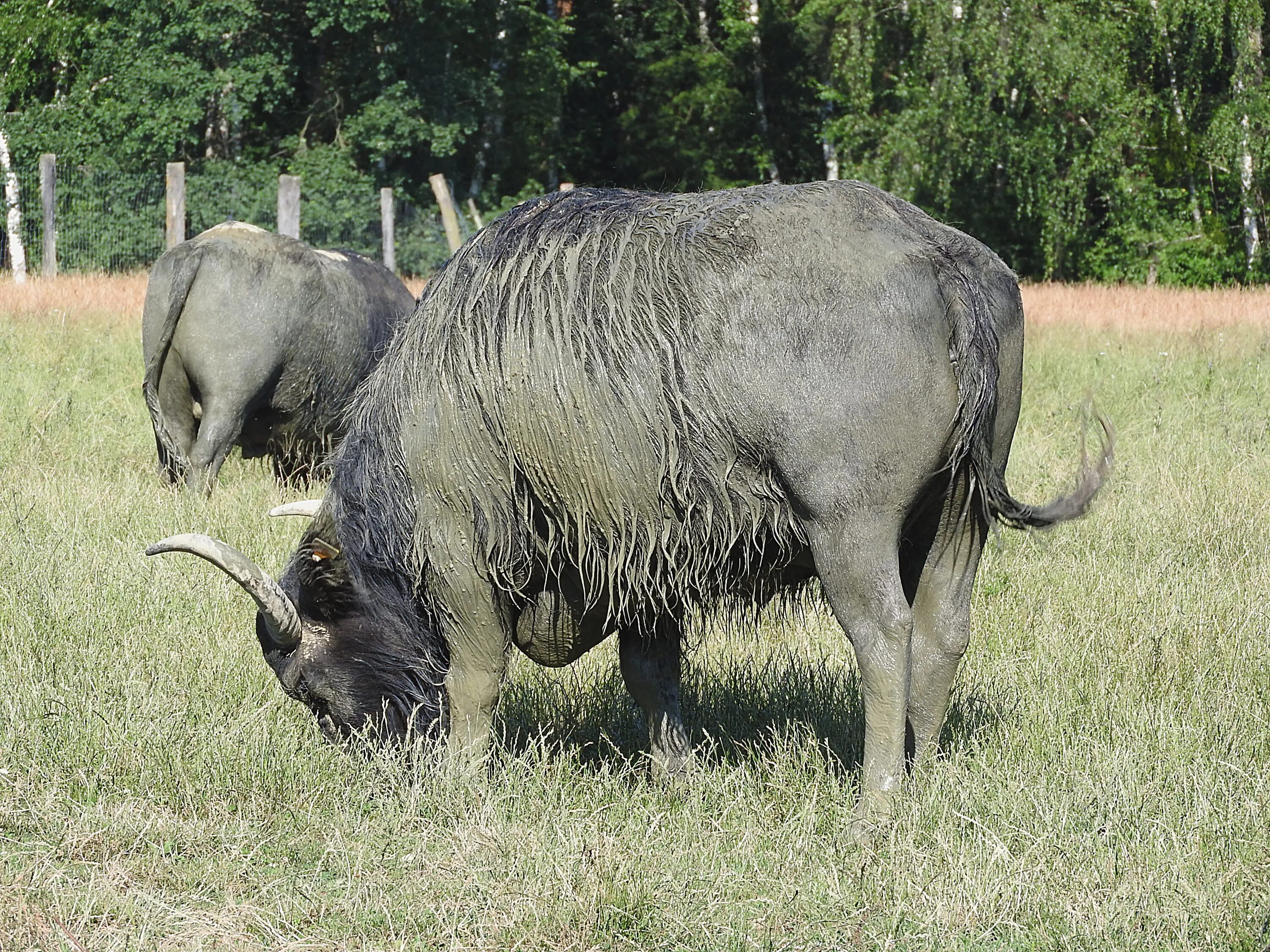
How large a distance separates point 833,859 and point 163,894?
1.78 metres

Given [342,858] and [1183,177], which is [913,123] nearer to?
[1183,177]

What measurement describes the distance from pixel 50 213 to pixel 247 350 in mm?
10696

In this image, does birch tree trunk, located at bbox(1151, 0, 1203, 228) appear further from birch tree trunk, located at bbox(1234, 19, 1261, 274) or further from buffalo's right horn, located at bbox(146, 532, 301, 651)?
buffalo's right horn, located at bbox(146, 532, 301, 651)

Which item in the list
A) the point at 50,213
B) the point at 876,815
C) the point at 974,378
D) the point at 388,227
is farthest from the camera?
the point at 388,227

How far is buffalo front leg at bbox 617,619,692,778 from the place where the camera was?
465cm

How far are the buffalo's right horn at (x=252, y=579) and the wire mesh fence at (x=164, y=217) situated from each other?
17.3 metres

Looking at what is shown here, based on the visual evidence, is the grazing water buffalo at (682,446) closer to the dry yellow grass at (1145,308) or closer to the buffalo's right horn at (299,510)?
the buffalo's right horn at (299,510)

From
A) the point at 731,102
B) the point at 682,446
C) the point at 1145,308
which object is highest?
the point at 731,102

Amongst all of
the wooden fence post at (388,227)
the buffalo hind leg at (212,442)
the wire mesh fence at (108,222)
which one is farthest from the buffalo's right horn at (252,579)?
the wire mesh fence at (108,222)

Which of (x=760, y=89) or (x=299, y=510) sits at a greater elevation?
(x=760, y=89)

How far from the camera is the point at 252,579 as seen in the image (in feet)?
14.2

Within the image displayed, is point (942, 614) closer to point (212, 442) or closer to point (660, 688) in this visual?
point (660, 688)

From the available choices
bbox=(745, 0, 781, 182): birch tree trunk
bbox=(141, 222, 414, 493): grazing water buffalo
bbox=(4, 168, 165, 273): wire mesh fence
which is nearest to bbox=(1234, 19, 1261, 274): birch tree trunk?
bbox=(745, 0, 781, 182): birch tree trunk

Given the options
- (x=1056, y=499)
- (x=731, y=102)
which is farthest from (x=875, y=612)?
(x=731, y=102)
